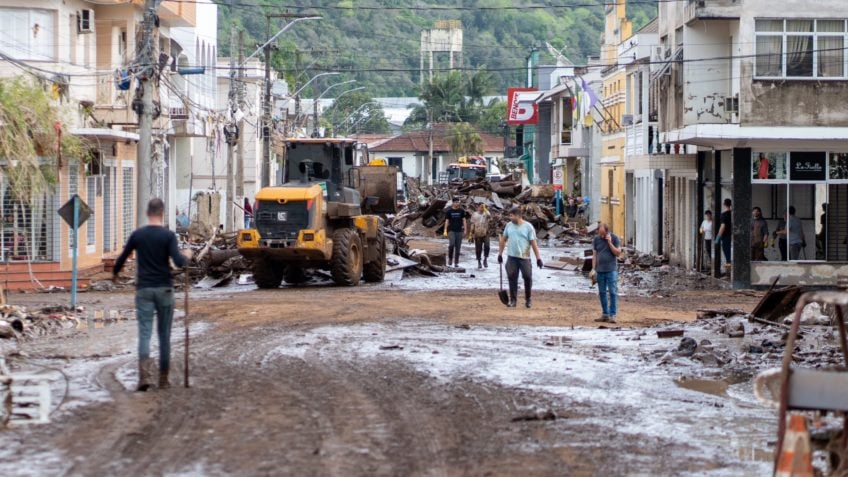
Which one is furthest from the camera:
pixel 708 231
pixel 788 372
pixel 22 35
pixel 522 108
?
pixel 522 108

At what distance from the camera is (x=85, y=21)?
3669 centimetres

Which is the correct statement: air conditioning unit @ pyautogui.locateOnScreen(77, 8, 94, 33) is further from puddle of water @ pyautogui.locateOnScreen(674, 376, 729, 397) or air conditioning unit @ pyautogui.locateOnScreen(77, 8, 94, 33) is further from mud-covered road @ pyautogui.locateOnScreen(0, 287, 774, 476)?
puddle of water @ pyautogui.locateOnScreen(674, 376, 729, 397)

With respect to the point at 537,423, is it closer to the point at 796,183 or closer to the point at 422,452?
the point at 422,452

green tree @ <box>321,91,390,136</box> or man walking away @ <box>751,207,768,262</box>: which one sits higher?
green tree @ <box>321,91,390,136</box>

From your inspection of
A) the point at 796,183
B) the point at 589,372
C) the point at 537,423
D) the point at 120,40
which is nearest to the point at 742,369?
the point at 589,372

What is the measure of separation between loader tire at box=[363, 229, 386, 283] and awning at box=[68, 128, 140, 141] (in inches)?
285

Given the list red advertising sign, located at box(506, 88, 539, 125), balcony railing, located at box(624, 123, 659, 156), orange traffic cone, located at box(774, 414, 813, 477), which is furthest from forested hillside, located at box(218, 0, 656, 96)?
orange traffic cone, located at box(774, 414, 813, 477)

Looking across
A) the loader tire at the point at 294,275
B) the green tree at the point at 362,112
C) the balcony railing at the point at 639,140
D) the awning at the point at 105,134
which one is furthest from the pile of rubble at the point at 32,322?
the green tree at the point at 362,112

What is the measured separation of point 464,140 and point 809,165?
319 ft

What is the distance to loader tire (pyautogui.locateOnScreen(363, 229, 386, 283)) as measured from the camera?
3200 centimetres

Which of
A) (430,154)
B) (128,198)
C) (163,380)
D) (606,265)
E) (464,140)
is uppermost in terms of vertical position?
(464,140)

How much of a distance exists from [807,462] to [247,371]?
26.7ft

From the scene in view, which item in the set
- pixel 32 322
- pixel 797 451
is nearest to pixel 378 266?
pixel 32 322

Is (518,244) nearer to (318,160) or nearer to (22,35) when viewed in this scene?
(318,160)
